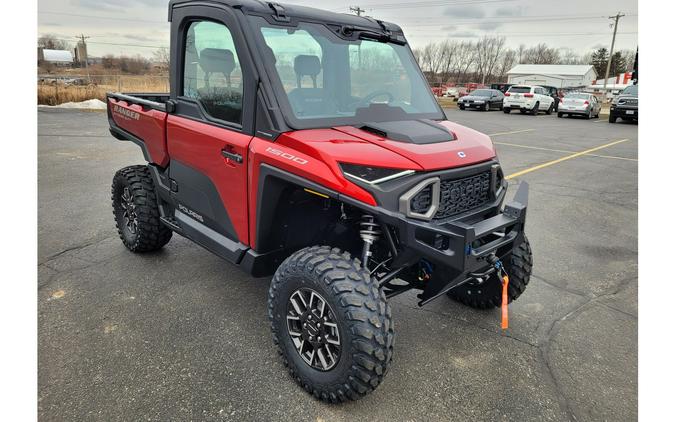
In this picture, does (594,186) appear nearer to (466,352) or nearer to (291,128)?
(466,352)

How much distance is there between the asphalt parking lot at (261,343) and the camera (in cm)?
263

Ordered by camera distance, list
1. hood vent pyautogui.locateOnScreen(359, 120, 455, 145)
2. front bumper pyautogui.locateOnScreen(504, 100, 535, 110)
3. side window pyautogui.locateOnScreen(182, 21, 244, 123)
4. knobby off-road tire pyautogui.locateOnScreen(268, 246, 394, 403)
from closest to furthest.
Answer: knobby off-road tire pyautogui.locateOnScreen(268, 246, 394, 403)
hood vent pyautogui.locateOnScreen(359, 120, 455, 145)
side window pyautogui.locateOnScreen(182, 21, 244, 123)
front bumper pyautogui.locateOnScreen(504, 100, 535, 110)

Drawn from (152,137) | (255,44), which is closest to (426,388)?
(255,44)

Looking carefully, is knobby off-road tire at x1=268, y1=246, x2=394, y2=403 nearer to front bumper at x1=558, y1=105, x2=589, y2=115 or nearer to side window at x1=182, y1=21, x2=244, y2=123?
side window at x1=182, y1=21, x2=244, y2=123

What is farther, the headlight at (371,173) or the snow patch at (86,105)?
the snow patch at (86,105)

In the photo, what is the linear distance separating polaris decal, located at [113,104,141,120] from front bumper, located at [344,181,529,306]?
2.94 metres

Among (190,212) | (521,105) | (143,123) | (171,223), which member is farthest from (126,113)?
(521,105)

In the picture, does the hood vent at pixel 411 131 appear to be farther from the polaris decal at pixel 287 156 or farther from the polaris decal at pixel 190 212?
the polaris decal at pixel 190 212

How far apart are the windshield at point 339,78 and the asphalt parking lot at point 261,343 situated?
5.27 feet

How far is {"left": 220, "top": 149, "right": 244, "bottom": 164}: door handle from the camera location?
9.84 feet

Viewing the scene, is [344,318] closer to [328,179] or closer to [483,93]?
[328,179]

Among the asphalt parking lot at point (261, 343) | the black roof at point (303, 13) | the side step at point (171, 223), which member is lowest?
the asphalt parking lot at point (261, 343)

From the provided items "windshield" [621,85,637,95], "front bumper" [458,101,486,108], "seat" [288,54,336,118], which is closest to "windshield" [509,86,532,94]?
"front bumper" [458,101,486,108]

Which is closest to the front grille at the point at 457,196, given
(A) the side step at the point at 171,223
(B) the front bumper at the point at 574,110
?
(A) the side step at the point at 171,223
